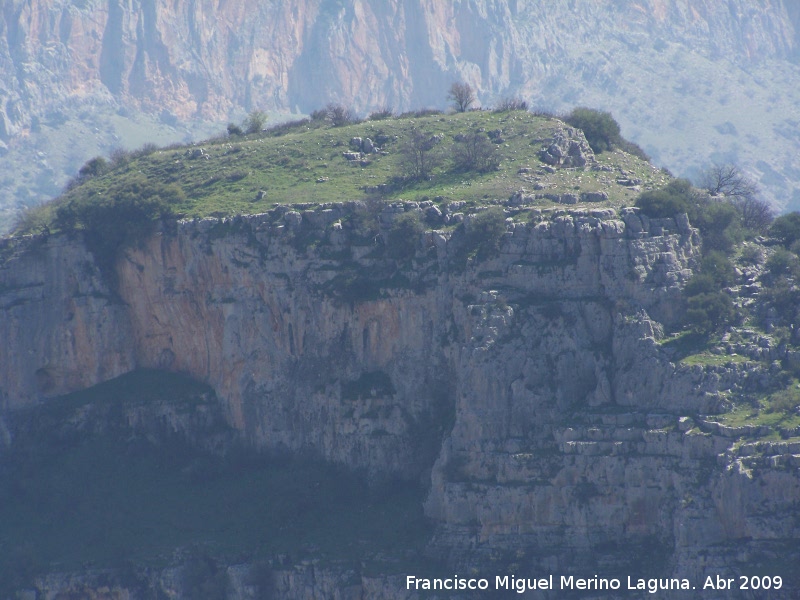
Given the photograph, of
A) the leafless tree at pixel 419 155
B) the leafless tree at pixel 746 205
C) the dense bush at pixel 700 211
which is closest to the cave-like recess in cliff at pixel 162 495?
the leafless tree at pixel 419 155

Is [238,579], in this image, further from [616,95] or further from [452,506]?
[616,95]

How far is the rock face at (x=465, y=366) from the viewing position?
228ft

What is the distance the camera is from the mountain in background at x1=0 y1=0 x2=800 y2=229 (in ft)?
559

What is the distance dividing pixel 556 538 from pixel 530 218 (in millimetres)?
13328

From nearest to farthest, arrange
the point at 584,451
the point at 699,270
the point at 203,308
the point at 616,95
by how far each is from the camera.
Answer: the point at 584,451
the point at 699,270
the point at 203,308
the point at 616,95

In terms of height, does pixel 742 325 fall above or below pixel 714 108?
below

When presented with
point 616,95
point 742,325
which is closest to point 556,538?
point 742,325

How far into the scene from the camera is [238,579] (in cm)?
7488

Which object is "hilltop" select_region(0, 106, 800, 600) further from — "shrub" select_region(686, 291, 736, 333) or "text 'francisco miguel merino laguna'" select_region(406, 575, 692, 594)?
"text 'francisco miguel merino laguna'" select_region(406, 575, 692, 594)

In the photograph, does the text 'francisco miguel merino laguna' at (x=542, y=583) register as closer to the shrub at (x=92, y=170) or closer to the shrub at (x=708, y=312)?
the shrub at (x=708, y=312)

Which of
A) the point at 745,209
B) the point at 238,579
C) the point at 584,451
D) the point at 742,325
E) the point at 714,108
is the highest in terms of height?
the point at 714,108

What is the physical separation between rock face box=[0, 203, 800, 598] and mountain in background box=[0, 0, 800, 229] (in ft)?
276

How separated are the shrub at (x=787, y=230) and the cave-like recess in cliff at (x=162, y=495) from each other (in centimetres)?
1886

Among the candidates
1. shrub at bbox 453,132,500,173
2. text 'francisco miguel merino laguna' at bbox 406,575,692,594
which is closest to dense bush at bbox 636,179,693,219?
shrub at bbox 453,132,500,173
